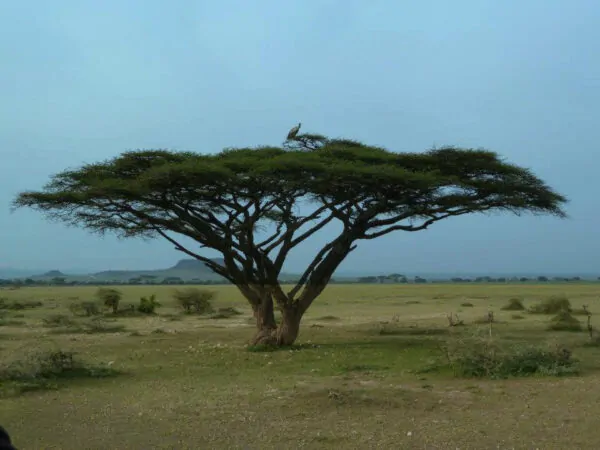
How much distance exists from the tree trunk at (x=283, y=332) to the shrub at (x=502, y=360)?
608cm

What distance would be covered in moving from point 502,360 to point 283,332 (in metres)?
7.06

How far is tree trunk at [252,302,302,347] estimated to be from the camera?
17281 millimetres

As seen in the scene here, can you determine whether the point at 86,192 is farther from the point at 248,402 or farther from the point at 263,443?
the point at 263,443

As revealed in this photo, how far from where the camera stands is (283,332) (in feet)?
56.9

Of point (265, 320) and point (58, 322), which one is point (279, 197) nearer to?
point (265, 320)

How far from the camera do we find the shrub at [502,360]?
11.3 metres

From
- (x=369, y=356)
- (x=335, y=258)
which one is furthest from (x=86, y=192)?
(x=369, y=356)

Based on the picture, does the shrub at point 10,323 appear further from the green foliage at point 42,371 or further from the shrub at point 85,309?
the green foliage at point 42,371

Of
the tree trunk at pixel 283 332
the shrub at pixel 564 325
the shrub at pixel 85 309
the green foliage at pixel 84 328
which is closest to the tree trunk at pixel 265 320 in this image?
the tree trunk at pixel 283 332

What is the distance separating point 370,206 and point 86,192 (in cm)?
730

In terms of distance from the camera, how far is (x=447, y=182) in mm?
16172

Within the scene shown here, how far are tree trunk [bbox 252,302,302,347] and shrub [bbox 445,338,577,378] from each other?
239 inches

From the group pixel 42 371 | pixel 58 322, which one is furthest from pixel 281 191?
pixel 58 322

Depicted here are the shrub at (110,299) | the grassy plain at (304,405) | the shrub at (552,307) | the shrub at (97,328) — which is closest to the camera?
the grassy plain at (304,405)
